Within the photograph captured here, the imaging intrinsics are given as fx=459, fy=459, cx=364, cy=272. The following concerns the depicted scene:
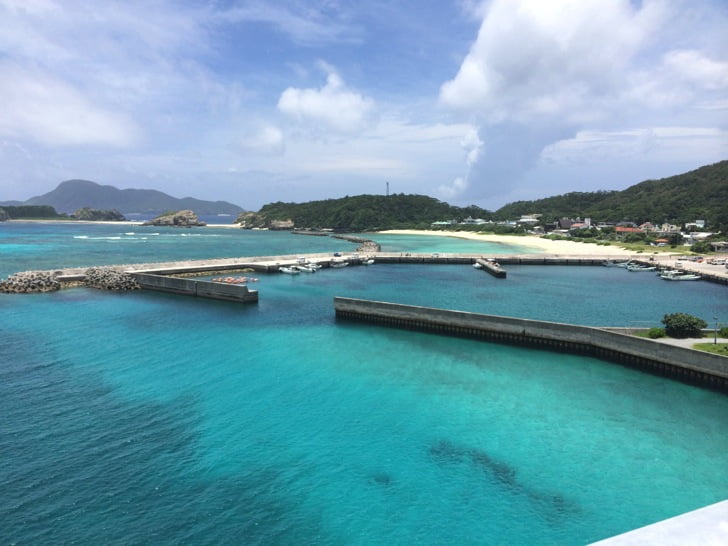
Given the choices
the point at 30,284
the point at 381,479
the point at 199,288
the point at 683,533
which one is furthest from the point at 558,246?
the point at 683,533

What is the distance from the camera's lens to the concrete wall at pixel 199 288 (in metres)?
53.3

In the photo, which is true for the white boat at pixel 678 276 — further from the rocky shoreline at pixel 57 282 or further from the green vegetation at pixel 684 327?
the rocky shoreline at pixel 57 282

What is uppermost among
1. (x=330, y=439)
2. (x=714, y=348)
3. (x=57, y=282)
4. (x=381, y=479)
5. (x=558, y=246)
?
(x=558, y=246)

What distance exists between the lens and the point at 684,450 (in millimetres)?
21469

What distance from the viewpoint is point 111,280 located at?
198ft

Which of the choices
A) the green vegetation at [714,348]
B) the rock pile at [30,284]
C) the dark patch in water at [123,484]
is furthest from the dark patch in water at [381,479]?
the rock pile at [30,284]

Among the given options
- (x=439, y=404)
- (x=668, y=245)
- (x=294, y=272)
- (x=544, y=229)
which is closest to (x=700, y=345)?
(x=439, y=404)

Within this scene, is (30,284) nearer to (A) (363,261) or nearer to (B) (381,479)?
(A) (363,261)

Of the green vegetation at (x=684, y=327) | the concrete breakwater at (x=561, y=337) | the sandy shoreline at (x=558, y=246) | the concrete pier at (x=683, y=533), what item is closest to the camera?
the concrete pier at (x=683, y=533)

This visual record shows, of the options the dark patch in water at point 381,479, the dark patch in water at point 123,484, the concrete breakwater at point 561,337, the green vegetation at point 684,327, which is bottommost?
the dark patch in water at point 381,479

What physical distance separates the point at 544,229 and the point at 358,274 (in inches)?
4760

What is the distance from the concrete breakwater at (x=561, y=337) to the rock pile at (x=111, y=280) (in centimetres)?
3111

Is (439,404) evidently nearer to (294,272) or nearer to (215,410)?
(215,410)

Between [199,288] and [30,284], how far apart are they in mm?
21093
